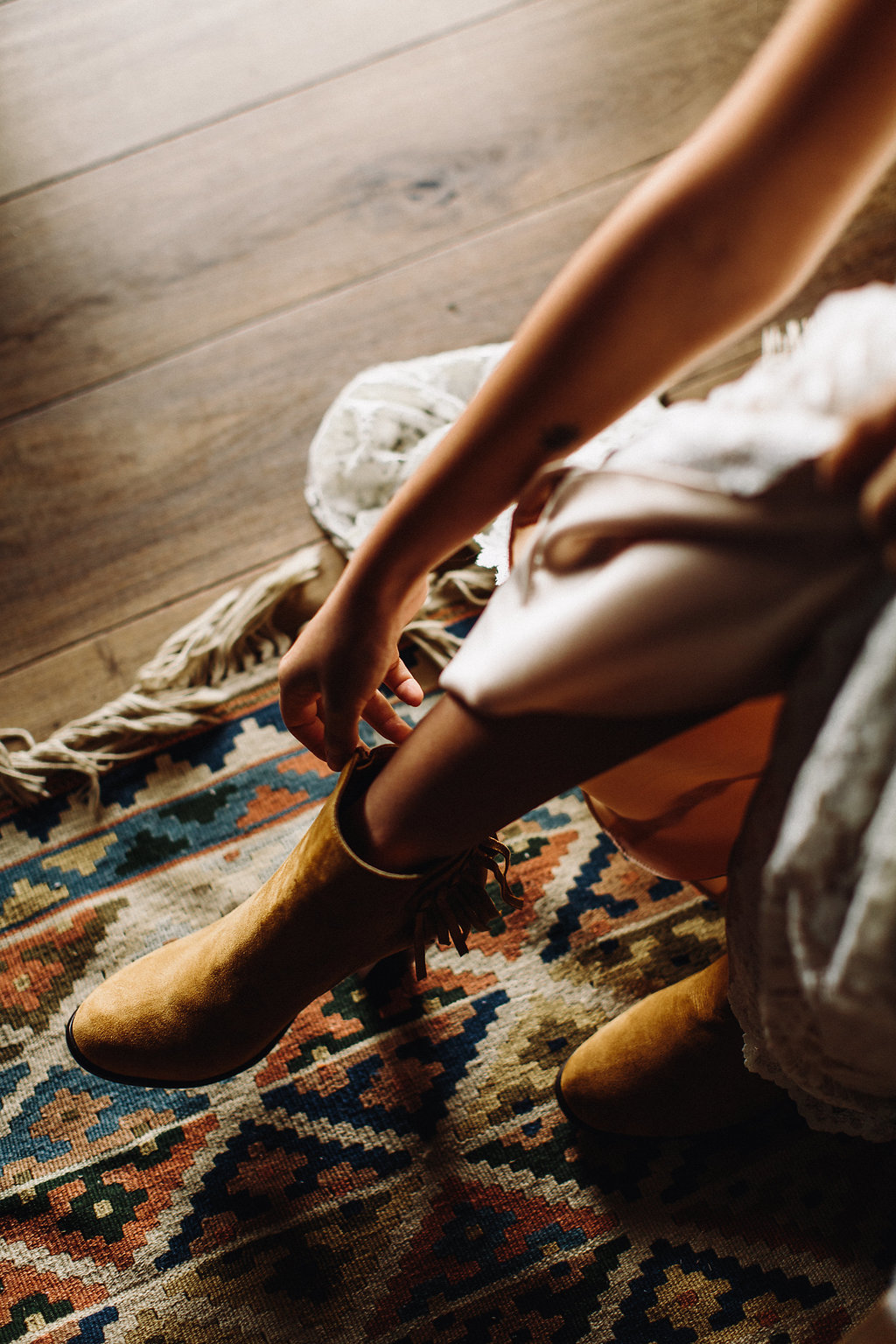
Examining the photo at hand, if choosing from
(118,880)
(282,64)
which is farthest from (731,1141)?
(282,64)

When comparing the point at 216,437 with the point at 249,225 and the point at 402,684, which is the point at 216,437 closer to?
the point at 249,225

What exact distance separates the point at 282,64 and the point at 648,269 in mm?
902

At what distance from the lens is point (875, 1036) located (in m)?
0.36

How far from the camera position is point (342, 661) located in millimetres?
457

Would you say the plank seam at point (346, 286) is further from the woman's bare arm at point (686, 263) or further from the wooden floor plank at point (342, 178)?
the woman's bare arm at point (686, 263)

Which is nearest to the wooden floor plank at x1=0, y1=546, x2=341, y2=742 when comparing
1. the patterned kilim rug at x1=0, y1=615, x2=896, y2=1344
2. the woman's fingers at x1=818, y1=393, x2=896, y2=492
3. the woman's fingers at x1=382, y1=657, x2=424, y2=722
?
the patterned kilim rug at x1=0, y1=615, x2=896, y2=1344

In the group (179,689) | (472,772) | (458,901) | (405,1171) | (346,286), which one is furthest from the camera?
(346,286)

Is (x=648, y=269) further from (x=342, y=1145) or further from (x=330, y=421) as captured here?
(x=342, y=1145)

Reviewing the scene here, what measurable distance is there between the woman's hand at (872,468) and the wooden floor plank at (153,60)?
Answer: 3.28 feet

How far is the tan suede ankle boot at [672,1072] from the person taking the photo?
601 millimetres

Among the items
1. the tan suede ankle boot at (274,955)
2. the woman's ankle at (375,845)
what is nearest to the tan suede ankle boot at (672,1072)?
the tan suede ankle boot at (274,955)

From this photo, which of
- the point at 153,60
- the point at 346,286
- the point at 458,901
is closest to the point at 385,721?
the point at 458,901

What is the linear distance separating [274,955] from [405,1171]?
0.27 m

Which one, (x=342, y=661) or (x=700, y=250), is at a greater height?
(x=700, y=250)
